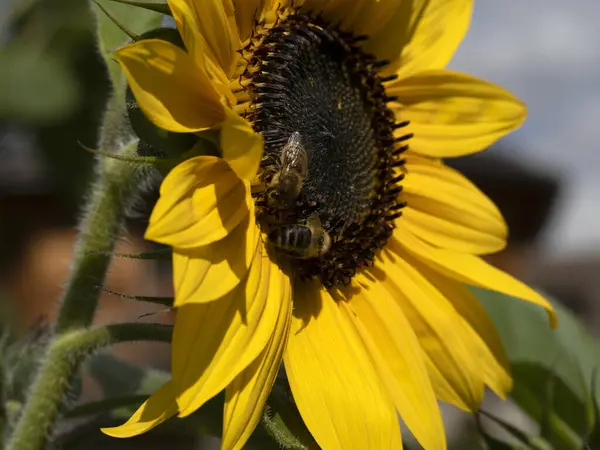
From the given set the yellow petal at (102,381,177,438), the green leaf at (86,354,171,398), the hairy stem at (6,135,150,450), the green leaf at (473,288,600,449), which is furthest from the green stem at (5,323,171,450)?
the green leaf at (473,288,600,449)

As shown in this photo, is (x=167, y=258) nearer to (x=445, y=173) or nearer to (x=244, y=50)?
(x=244, y=50)

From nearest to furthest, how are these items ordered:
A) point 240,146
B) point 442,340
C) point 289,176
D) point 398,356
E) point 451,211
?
1. point 240,146
2. point 289,176
3. point 398,356
4. point 442,340
5. point 451,211

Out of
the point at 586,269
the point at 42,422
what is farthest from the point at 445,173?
the point at 586,269

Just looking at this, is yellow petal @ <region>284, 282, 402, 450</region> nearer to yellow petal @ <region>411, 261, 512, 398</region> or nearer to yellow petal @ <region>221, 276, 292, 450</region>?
yellow petal @ <region>221, 276, 292, 450</region>

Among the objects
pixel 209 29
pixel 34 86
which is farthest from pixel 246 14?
pixel 34 86

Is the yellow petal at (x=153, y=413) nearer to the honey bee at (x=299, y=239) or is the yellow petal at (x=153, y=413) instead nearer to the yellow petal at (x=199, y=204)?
the yellow petal at (x=199, y=204)

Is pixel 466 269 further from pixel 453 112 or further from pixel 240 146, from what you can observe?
pixel 240 146

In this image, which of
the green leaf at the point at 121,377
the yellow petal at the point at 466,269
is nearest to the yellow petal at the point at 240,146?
the yellow petal at the point at 466,269
